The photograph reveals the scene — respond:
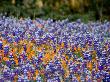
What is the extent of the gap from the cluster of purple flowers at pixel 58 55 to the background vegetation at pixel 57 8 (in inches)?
96.7

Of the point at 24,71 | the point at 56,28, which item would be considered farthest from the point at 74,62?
the point at 56,28

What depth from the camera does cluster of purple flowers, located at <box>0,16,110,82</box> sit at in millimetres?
5074

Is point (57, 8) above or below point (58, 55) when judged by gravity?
below

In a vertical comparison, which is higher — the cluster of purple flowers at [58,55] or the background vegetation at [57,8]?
the cluster of purple flowers at [58,55]

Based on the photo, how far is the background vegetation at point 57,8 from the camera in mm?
10625

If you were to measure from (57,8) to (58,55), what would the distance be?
652cm

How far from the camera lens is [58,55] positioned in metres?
5.86

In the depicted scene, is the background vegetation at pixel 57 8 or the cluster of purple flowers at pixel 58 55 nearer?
the cluster of purple flowers at pixel 58 55

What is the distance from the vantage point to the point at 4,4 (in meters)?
11.3

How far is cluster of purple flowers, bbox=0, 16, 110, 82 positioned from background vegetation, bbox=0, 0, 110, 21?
8.06 feet

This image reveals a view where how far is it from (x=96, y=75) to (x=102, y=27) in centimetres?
389

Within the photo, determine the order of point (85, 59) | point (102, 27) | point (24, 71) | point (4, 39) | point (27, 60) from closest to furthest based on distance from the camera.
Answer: point (24, 71) → point (27, 60) → point (85, 59) → point (4, 39) → point (102, 27)

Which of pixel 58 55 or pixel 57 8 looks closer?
pixel 58 55

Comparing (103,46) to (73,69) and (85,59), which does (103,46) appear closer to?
(85,59)
